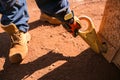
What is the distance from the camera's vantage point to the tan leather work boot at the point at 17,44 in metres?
2.07

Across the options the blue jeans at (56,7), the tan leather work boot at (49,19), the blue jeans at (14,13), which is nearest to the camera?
the blue jeans at (56,7)

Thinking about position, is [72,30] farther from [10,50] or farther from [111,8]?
[10,50]

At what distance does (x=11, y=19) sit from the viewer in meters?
2.08

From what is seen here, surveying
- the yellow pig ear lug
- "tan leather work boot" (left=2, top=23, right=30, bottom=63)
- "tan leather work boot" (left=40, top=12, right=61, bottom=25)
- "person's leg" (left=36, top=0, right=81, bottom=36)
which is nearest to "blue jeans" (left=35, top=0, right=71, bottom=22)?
"person's leg" (left=36, top=0, right=81, bottom=36)

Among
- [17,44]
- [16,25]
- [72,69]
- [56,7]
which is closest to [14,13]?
[16,25]

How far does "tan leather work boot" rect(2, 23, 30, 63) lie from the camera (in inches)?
81.5

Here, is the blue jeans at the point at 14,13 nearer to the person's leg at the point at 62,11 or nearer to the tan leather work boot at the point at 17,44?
the tan leather work boot at the point at 17,44

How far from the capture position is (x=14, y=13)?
2.07m

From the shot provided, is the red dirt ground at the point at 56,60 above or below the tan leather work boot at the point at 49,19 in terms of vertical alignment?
below

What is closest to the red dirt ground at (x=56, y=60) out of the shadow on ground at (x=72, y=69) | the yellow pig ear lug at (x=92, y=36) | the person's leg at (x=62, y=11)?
the shadow on ground at (x=72, y=69)

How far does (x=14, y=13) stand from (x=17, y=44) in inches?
10.9

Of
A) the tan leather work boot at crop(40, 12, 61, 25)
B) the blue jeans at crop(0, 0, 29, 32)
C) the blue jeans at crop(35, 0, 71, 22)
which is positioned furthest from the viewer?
the tan leather work boot at crop(40, 12, 61, 25)

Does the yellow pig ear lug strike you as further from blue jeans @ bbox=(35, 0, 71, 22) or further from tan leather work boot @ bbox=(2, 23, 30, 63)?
tan leather work boot @ bbox=(2, 23, 30, 63)

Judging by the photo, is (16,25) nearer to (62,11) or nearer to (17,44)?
(17,44)
